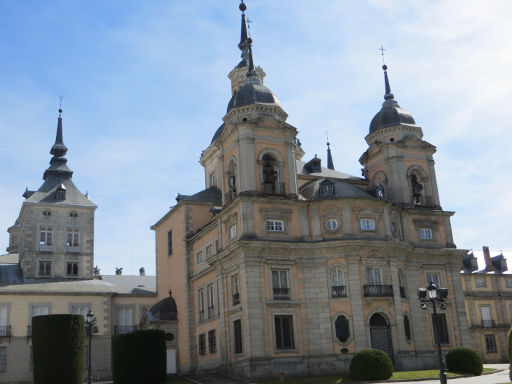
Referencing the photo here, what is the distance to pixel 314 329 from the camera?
38000 mm

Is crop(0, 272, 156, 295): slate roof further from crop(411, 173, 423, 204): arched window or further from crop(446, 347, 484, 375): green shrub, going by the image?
crop(446, 347, 484, 375): green shrub

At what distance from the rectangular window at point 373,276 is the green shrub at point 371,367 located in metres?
6.55

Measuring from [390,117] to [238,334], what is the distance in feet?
67.1

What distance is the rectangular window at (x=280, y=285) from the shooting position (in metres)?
38.5

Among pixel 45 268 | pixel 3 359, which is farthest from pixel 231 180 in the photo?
pixel 3 359

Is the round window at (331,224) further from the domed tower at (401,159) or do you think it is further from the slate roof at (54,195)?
the slate roof at (54,195)

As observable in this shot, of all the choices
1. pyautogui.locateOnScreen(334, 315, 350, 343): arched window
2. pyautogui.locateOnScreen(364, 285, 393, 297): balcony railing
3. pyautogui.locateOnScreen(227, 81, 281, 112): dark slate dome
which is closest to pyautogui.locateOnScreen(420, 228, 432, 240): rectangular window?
pyautogui.locateOnScreen(364, 285, 393, 297): balcony railing

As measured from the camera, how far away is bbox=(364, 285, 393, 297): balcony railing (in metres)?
38.4

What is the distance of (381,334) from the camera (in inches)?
1518

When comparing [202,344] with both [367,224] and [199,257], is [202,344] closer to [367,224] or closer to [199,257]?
[199,257]

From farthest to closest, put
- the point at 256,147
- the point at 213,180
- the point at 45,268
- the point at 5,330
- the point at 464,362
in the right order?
the point at 213,180
the point at 45,268
the point at 5,330
the point at 256,147
the point at 464,362

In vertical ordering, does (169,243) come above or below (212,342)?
above

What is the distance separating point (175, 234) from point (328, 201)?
48.1ft

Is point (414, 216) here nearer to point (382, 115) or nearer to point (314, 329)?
point (382, 115)
